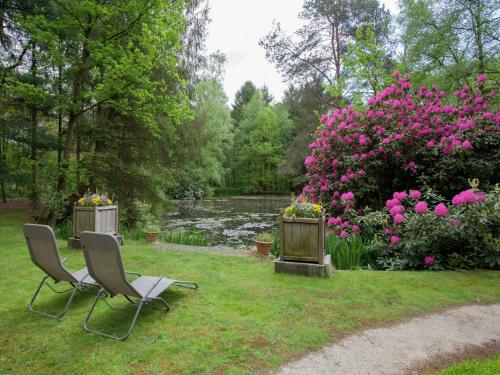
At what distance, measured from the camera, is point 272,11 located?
1459 centimetres

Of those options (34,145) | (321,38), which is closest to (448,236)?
(34,145)

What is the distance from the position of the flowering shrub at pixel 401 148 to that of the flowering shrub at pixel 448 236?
545mm

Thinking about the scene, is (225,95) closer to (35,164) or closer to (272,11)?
(272,11)

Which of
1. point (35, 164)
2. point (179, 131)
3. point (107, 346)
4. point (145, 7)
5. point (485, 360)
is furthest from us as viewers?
point (179, 131)

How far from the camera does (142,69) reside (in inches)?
269

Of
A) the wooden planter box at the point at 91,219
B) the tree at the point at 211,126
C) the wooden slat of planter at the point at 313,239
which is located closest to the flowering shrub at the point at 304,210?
the wooden slat of planter at the point at 313,239

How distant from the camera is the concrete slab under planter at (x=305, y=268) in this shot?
13.2 feet

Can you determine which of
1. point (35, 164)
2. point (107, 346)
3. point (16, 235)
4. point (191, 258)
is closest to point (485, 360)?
point (107, 346)

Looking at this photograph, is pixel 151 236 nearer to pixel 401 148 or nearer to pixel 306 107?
pixel 401 148

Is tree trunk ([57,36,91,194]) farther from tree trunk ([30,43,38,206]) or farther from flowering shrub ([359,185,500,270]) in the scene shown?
flowering shrub ([359,185,500,270])

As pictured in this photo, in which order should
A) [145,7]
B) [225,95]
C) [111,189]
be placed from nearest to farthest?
[145,7], [111,189], [225,95]

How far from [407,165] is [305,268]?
3.68 meters

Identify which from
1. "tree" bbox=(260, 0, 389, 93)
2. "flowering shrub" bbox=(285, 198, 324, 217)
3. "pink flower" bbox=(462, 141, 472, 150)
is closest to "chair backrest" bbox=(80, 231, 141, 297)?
"flowering shrub" bbox=(285, 198, 324, 217)

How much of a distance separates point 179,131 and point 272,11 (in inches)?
310
